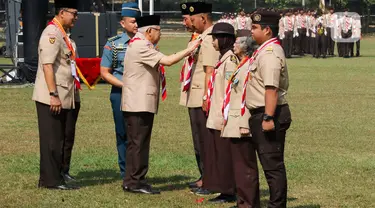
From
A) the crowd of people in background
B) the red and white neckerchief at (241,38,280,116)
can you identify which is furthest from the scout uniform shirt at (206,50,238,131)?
the crowd of people in background

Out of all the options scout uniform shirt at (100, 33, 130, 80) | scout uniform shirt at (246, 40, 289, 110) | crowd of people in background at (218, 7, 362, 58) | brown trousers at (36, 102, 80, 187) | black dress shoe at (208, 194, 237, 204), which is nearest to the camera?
scout uniform shirt at (246, 40, 289, 110)

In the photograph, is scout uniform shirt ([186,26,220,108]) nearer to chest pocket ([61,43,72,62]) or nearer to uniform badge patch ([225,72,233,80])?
uniform badge patch ([225,72,233,80])

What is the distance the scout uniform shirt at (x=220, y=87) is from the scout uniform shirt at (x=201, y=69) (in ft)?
→ 1.65

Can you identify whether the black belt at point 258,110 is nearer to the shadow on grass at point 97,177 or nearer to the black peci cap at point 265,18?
the black peci cap at point 265,18

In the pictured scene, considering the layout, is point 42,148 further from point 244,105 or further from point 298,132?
point 298,132

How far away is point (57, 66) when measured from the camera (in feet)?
34.6

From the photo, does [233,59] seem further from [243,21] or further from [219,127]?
[243,21]

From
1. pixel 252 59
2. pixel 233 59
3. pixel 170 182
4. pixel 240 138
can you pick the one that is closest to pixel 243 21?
pixel 170 182

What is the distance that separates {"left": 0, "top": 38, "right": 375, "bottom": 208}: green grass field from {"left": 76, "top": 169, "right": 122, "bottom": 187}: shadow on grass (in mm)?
12

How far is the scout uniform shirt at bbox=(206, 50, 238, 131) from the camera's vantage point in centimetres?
930

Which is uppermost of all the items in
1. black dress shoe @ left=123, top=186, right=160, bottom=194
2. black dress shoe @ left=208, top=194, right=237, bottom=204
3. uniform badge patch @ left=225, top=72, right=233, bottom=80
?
uniform badge patch @ left=225, top=72, right=233, bottom=80

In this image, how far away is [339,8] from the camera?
6919 centimetres

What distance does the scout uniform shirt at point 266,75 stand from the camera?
8.30 metres

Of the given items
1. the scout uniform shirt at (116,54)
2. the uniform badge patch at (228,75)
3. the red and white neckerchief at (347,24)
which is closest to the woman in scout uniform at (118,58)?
the scout uniform shirt at (116,54)
